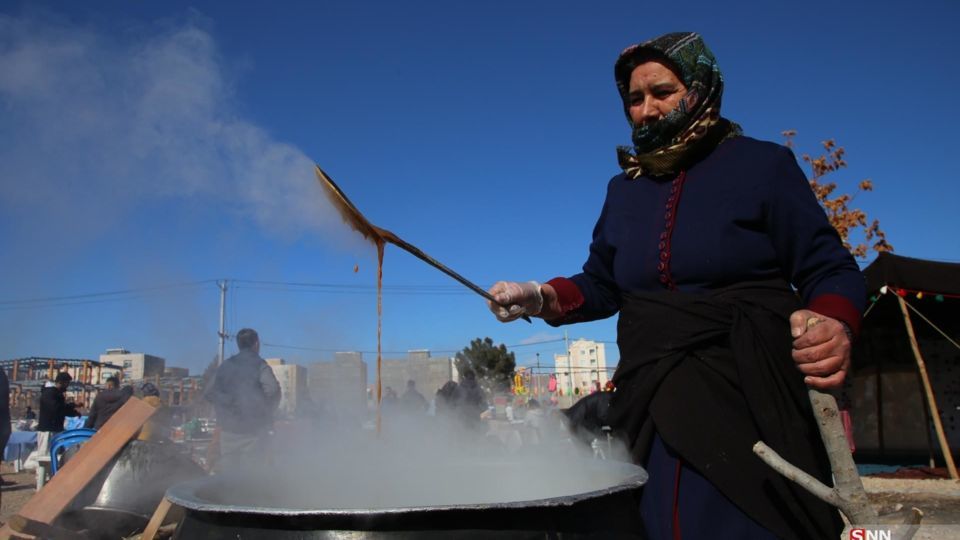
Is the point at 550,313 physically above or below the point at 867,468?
above

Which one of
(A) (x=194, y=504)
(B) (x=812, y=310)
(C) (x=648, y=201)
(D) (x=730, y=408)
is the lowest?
(A) (x=194, y=504)

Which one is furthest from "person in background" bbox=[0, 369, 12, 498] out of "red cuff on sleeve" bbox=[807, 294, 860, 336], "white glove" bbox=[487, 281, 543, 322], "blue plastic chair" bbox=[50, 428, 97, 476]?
"red cuff on sleeve" bbox=[807, 294, 860, 336]

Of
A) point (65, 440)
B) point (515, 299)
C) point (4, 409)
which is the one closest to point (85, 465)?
point (65, 440)

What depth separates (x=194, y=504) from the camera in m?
1.32

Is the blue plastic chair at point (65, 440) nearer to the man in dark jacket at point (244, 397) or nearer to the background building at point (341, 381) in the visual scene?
the man in dark jacket at point (244, 397)

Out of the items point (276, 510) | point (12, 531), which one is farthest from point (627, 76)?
point (12, 531)

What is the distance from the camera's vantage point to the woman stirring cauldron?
1220 mm

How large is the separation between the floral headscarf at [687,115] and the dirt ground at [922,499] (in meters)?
3.79

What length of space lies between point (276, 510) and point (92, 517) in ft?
12.7

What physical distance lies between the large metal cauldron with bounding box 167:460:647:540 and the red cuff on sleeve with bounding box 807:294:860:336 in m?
0.55

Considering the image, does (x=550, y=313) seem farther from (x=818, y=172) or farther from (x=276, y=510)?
(x=818, y=172)

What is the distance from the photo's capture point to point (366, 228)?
175 cm

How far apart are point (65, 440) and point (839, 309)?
6611 mm

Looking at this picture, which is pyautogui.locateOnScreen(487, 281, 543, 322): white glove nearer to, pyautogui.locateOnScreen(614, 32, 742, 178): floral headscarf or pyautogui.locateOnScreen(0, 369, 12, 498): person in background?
pyautogui.locateOnScreen(614, 32, 742, 178): floral headscarf
